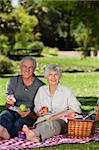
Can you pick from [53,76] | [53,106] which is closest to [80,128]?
[53,106]

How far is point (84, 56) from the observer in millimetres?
37656

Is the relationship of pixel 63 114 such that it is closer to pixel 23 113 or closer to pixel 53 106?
pixel 53 106

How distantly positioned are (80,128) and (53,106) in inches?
22.2

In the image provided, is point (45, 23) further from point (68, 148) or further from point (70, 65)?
point (68, 148)

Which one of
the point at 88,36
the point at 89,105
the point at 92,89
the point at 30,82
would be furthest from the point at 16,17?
the point at 30,82

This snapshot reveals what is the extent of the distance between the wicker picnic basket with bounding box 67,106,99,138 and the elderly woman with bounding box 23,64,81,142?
18 centimetres

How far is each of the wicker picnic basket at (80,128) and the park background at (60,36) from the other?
247 mm

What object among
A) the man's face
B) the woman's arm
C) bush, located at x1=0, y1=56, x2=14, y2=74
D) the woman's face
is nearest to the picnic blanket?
the woman's arm

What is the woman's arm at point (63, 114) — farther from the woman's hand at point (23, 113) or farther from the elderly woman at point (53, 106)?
the woman's hand at point (23, 113)

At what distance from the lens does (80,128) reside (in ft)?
21.5

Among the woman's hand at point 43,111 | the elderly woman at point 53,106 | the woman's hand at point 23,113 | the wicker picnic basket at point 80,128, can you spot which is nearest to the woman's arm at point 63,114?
the elderly woman at point 53,106

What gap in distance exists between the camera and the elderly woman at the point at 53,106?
21.6 ft

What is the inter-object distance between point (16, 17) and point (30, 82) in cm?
2860

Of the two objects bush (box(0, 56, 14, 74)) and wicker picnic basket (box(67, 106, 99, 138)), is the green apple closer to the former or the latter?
wicker picnic basket (box(67, 106, 99, 138))
